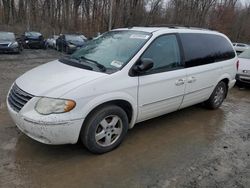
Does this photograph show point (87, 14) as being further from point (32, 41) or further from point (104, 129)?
point (104, 129)

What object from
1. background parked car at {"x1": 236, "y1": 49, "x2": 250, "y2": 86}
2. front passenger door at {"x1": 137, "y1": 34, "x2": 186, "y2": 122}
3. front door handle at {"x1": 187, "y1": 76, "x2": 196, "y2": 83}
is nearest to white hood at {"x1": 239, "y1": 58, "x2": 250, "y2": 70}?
background parked car at {"x1": 236, "y1": 49, "x2": 250, "y2": 86}

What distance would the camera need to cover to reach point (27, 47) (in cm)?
2072

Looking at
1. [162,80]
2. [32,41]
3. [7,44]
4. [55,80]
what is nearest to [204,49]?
[162,80]

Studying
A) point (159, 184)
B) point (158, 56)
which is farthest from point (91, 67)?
point (159, 184)

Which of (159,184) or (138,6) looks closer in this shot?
(159,184)

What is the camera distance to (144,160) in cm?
347

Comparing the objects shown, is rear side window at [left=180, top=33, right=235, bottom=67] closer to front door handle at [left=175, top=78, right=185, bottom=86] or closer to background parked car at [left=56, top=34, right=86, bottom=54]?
front door handle at [left=175, top=78, right=185, bottom=86]

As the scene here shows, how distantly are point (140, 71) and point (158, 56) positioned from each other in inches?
22.0

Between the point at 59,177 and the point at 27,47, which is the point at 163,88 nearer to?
the point at 59,177

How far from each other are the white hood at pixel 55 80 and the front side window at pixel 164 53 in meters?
0.94

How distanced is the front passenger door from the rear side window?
27 cm

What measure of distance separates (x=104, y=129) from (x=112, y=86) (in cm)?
62

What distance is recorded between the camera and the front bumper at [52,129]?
3.00m

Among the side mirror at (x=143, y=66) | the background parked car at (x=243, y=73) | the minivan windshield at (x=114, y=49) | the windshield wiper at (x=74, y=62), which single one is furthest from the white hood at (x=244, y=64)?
the windshield wiper at (x=74, y=62)
